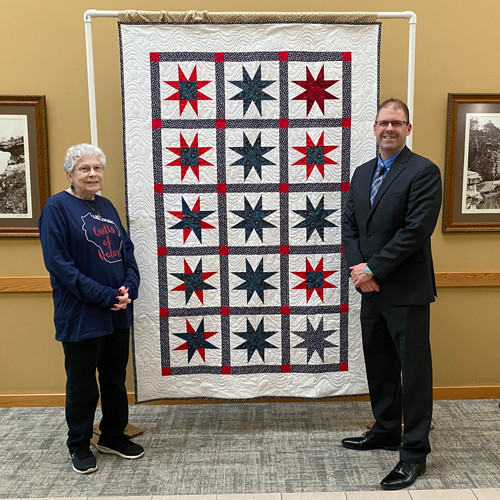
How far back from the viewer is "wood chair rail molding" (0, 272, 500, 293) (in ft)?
9.29

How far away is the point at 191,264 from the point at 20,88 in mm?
1293

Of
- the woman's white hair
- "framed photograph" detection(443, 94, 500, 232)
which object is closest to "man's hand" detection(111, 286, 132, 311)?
the woman's white hair

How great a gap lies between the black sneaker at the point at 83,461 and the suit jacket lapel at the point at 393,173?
1601 millimetres

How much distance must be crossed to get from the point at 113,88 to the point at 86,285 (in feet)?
3.81

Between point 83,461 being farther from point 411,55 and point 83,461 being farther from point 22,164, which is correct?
point 411,55

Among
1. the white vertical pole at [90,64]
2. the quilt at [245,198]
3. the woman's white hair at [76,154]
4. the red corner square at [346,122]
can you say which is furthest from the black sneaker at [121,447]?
the red corner square at [346,122]

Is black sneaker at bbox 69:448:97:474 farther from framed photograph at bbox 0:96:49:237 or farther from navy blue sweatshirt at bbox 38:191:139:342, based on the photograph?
framed photograph at bbox 0:96:49:237

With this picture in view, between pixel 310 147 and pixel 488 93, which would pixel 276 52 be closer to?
pixel 310 147

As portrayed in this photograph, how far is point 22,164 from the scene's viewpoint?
2768mm

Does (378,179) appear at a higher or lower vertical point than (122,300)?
higher

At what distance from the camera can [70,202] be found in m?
2.17

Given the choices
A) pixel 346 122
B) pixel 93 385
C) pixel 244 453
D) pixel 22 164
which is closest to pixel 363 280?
pixel 346 122

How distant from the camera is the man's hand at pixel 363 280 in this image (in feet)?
7.16

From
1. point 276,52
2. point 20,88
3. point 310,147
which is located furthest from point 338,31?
point 20,88
